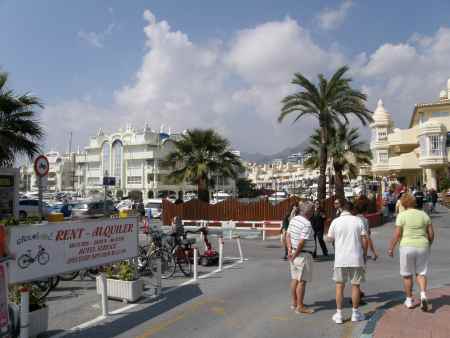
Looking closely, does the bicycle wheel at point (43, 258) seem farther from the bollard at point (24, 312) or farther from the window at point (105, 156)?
the window at point (105, 156)

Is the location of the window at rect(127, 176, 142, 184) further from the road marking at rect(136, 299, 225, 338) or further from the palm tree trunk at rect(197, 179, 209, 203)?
the road marking at rect(136, 299, 225, 338)

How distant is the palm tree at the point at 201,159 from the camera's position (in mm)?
28594

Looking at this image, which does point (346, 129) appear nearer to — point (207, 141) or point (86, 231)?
point (207, 141)

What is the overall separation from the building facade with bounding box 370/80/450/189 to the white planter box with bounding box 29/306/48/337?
32564mm

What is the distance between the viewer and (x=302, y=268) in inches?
268

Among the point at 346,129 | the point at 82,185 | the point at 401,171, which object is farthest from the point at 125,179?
the point at 346,129

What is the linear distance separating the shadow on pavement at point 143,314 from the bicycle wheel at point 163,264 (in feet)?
4.04

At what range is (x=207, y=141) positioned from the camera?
28.8 metres

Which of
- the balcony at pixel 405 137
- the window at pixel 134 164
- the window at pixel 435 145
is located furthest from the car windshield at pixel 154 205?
the window at pixel 134 164

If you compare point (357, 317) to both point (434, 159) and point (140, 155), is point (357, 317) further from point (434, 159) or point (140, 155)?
point (140, 155)

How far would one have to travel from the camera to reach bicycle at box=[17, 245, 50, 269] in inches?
256

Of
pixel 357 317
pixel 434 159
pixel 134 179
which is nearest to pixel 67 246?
pixel 357 317

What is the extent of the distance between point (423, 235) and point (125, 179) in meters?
87.1

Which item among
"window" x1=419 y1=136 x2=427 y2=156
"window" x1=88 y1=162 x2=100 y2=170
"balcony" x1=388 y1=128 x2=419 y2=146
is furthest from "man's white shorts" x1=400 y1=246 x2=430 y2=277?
"window" x1=88 y1=162 x2=100 y2=170
